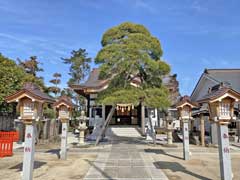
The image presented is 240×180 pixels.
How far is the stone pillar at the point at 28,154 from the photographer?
5402mm

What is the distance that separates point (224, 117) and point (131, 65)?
717 cm

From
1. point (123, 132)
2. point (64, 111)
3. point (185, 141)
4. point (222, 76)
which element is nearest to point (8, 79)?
point (64, 111)

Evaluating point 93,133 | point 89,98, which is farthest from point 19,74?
point 93,133

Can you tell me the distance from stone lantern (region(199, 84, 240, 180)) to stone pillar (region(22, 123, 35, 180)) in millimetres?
4617

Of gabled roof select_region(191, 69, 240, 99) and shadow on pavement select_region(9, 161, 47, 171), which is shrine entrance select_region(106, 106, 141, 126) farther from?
shadow on pavement select_region(9, 161, 47, 171)

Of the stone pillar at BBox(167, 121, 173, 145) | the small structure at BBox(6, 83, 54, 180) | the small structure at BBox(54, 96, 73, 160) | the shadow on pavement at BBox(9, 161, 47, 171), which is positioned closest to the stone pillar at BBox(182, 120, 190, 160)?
the stone pillar at BBox(167, 121, 173, 145)

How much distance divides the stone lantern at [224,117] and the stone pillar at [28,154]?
462 cm

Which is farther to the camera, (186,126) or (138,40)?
(138,40)

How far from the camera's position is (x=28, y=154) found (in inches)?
219

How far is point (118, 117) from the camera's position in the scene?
2283cm

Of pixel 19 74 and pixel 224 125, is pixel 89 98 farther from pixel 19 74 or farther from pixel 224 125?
pixel 224 125

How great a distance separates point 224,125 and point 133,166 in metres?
3.33

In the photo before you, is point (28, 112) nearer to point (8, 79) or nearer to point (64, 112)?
point (64, 112)

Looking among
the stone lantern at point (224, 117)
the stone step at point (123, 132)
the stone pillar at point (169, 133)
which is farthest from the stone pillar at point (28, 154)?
the stone step at point (123, 132)
